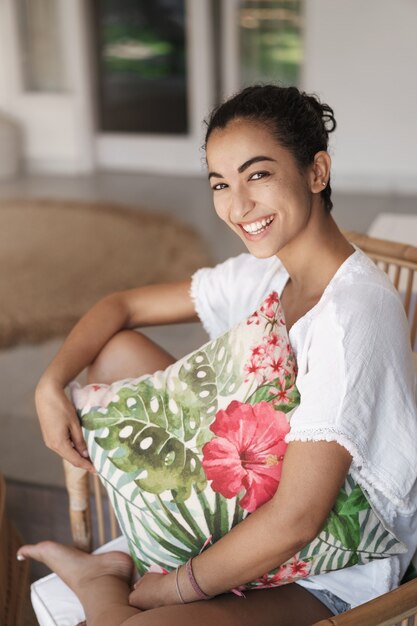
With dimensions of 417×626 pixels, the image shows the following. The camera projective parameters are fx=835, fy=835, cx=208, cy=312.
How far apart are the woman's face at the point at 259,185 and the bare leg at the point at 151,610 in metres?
0.48

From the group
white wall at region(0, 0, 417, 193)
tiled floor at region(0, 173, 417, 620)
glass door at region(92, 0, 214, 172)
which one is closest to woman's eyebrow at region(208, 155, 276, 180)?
tiled floor at region(0, 173, 417, 620)

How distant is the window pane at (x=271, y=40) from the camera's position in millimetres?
5527

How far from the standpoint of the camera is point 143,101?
6.21m

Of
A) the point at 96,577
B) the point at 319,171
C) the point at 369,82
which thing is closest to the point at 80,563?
the point at 96,577

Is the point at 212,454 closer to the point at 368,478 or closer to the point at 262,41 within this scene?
the point at 368,478

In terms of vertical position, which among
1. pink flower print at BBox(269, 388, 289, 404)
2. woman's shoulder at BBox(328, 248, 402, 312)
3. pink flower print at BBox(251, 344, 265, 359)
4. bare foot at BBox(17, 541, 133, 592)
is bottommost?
bare foot at BBox(17, 541, 133, 592)

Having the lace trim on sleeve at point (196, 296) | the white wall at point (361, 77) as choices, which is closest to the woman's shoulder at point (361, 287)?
the lace trim on sleeve at point (196, 296)

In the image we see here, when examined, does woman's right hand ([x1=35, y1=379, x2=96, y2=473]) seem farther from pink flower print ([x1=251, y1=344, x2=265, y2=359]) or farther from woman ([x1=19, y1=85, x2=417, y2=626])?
pink flower print ([x1=251, y1=344, x2=265, y2=359])

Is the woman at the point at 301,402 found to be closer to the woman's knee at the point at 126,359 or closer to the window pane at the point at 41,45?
the woman's knee at the point at 126,359

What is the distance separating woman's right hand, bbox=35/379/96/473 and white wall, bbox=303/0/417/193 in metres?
4.49

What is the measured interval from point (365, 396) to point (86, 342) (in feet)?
1.79

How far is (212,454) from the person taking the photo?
3.75 ft

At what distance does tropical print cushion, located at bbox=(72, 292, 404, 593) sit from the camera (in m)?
1.10

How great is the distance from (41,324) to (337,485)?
8.26 feet
